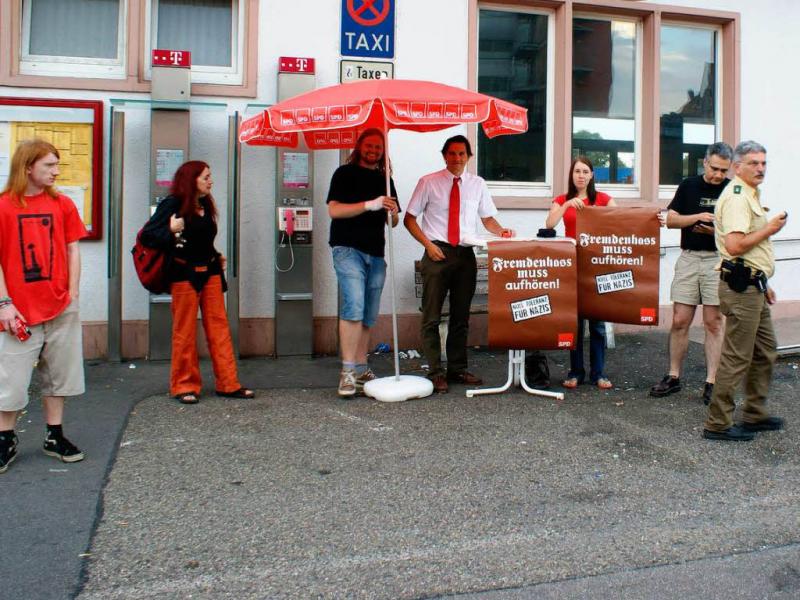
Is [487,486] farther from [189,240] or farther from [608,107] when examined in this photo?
[608,107]

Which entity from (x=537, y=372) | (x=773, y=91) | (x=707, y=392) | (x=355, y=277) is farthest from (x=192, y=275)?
(x=773, y=91)

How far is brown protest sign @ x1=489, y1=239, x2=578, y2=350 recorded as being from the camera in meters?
5.89

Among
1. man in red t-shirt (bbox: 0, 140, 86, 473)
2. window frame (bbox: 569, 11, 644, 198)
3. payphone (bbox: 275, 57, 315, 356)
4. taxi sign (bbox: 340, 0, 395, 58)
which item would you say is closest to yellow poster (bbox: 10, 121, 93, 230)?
payphone (bbox: 275, 57, 315, 356)

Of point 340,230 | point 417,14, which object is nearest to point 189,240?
point 340,230

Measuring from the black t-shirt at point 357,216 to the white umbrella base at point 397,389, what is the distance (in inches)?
38.7

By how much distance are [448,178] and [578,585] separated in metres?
3.71

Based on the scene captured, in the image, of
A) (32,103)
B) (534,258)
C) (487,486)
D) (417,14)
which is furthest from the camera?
(417,14)

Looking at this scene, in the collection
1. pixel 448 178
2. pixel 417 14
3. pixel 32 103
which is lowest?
pixel 448 178

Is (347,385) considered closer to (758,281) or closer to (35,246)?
(35,246)

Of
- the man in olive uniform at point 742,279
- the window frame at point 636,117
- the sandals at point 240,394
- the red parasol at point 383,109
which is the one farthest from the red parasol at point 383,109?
the window frame at point 636,117

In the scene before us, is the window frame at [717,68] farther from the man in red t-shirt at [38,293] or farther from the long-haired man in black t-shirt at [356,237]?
the man in red t-shirt at [38,293]

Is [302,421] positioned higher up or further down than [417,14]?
further down

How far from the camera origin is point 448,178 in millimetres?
6242

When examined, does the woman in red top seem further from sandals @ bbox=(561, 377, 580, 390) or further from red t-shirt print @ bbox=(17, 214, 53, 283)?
red t-shirt print @ bbox=(17, 214, 53, 283)
